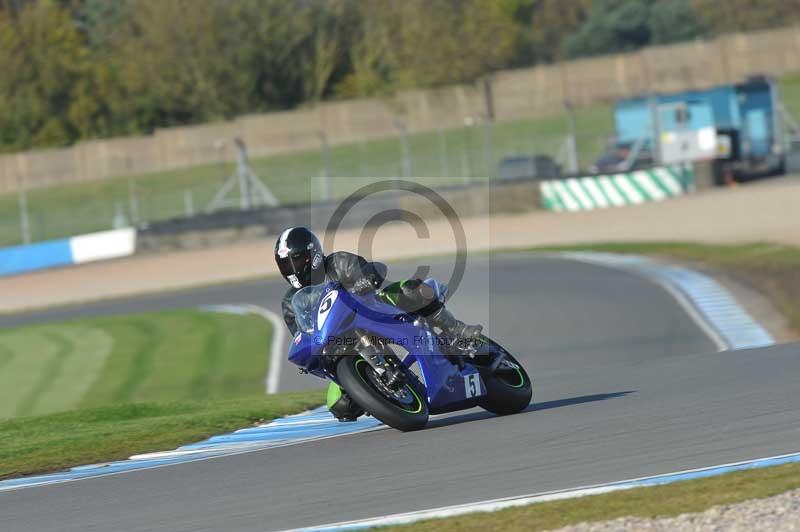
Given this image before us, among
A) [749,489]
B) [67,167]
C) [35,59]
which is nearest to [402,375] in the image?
[749,489]

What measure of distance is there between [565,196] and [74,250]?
1352cm

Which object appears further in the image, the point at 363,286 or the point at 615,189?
the point at 615,189

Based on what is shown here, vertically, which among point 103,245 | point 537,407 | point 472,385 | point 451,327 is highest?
point 451,327

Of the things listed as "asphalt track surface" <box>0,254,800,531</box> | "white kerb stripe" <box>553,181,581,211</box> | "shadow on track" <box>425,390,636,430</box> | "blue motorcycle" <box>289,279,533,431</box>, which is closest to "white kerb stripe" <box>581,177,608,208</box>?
"white kerb stripe" <box>553,181,581,211</box>

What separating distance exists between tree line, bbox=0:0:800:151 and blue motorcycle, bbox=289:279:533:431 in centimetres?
5400

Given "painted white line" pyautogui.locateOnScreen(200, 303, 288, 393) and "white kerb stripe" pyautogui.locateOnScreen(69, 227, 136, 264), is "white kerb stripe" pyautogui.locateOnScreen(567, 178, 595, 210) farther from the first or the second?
"painted white line" pyautogui.locateOnScreen(200, 303, 288, 393)

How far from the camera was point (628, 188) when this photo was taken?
3556 centimetres

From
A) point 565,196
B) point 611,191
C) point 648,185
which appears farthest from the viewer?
point 565,196

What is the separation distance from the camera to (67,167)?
5478cm

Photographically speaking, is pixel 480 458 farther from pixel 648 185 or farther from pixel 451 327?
pixel 648 185

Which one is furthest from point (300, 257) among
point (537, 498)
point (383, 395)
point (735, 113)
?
point (735, 113)

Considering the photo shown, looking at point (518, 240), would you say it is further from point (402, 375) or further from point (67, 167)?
point (67, 167)

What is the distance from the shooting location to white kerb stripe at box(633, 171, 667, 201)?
35.5 m

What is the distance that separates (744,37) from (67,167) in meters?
29.4
